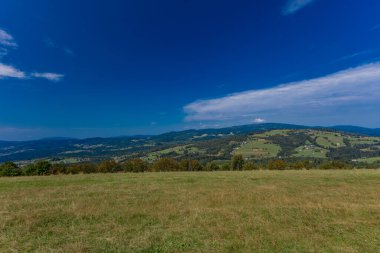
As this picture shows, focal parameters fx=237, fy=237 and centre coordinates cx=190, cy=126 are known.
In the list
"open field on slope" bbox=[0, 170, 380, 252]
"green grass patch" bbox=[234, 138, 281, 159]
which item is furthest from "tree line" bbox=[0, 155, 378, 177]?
"green grass patch" bbox=[234, 138, 281, 159]

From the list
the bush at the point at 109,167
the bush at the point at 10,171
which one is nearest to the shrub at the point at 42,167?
the bush at the point at 10,171

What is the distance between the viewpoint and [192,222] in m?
10.8

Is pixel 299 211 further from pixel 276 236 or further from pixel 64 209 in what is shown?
pixel 64 209

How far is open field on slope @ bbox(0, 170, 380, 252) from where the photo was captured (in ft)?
27.5

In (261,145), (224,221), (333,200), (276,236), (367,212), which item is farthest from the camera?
(261,145)

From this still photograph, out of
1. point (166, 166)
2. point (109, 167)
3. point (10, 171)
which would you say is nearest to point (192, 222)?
point (10, 171)

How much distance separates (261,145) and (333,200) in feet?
544

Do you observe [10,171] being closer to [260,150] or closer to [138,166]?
[138,166]

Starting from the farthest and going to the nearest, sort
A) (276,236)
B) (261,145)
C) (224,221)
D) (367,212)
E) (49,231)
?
(261,145)
(367,212)
(224,221)
(49,231)
(276,236)

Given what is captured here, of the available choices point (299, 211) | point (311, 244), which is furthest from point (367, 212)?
point (311, 244)

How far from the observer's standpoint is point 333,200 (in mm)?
14492

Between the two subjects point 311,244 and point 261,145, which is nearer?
point 311,244

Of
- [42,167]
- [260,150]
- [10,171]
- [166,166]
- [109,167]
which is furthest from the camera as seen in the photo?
[260,150]

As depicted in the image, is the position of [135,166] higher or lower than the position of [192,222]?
lower
